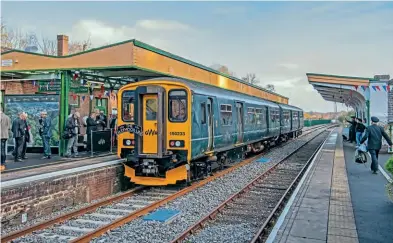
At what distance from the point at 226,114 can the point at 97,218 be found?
6148 millimetres

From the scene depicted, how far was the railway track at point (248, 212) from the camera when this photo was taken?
20.8ft

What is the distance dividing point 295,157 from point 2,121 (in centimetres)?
1262

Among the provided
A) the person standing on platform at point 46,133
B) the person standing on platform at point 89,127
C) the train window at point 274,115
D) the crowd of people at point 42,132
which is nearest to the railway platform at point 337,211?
the crowd of people at point 42,132

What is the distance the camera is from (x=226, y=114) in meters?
12.4

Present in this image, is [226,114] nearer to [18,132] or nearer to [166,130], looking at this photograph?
[166,130]

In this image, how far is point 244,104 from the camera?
14.6 m

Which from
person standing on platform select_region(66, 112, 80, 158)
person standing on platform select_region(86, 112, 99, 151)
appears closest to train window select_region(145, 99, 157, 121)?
person standing on platform select_region(66, 112, 80, 158)

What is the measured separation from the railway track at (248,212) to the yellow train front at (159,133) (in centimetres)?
182

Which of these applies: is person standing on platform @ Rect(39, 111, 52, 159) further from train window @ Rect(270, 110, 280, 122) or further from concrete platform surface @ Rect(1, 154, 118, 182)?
train window @ Rect(270, 110, 280, 122)

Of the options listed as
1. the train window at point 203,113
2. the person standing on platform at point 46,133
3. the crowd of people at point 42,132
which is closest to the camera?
the crowd of people at point 42,132

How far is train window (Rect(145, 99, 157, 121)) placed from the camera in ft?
32.5

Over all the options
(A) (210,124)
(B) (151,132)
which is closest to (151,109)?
(B) (151,132)

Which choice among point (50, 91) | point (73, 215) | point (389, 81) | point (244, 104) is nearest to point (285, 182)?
point (244, 104)

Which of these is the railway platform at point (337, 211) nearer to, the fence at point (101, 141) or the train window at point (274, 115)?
the fence at point (101, 141)
